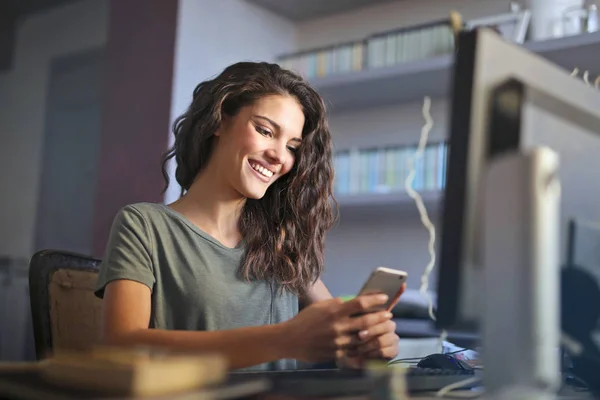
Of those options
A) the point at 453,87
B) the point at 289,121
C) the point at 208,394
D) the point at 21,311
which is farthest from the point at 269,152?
the point at 21,311

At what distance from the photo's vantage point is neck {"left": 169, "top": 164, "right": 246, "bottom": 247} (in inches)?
53.2

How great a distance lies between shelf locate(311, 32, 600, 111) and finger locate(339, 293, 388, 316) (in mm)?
1437

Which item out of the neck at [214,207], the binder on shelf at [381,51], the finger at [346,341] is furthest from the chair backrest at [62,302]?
the binder on shelf at [381,51]

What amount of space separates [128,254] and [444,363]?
1.80 ft

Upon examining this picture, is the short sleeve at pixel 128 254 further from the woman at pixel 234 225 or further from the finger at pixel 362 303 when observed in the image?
the finger at pixel 362 303

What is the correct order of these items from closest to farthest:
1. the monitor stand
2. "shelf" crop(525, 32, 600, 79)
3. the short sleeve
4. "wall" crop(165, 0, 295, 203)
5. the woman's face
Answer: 1. the monitor stand
2. the short sleeve
3. the woman's face
4. "shelf" crop(525, 32, 600, 79)
5. "wall" crop(165, 0, 295, 203)

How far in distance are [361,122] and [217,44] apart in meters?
0.70

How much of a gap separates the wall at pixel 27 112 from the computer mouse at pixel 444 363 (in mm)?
3380

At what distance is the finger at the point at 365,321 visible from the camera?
0.80 metres

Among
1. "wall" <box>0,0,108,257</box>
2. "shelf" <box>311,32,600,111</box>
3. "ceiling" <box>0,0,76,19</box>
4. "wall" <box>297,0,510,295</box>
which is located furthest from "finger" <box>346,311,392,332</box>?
"ceiling" <box>0,0,76,19</box>

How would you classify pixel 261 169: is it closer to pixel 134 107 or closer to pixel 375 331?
pixel 375 331

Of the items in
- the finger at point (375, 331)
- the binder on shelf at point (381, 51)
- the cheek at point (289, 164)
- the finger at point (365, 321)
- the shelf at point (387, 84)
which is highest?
the binder on shelf at point (381, 51)

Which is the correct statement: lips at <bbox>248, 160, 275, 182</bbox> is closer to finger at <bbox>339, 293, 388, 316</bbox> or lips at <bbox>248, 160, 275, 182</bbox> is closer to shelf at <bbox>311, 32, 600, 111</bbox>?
finger at <bbox>339, 293, 388, 316</bbox>

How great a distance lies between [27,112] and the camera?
163 inches
